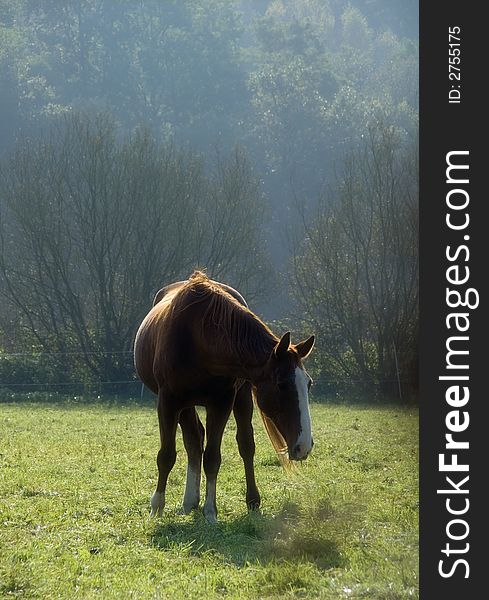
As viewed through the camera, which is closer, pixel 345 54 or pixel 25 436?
pixel 25 436

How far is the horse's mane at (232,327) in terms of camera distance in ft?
22.5

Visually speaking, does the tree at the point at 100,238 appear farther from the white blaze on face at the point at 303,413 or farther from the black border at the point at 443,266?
the black border at the point at 443,266

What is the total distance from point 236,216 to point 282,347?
2229 cm

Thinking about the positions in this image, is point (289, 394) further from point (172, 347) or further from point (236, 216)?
point (236, 216)

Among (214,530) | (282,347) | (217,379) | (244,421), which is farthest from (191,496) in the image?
(282,347)

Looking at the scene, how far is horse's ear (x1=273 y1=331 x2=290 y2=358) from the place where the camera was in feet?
21.4

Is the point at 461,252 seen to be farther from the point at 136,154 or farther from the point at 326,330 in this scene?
the point at 136,154

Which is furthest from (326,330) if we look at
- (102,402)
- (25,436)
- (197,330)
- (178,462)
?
(197,330)

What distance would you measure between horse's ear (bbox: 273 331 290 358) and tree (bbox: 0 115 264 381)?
20.2 metres

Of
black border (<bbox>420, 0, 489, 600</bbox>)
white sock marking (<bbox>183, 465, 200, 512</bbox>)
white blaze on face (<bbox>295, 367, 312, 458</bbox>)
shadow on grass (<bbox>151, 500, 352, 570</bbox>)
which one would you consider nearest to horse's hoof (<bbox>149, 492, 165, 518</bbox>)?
white sock marking (<bbox>183, 465, 200, 512</bbox>)

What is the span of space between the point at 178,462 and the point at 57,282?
17.4 meters

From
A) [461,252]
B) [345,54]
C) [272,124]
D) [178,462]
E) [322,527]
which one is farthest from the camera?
[272,124]

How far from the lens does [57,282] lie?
90.3ft

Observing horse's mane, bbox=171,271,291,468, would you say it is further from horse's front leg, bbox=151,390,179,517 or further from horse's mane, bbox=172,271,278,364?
horse's front leg, bbox=151,390,179,517
